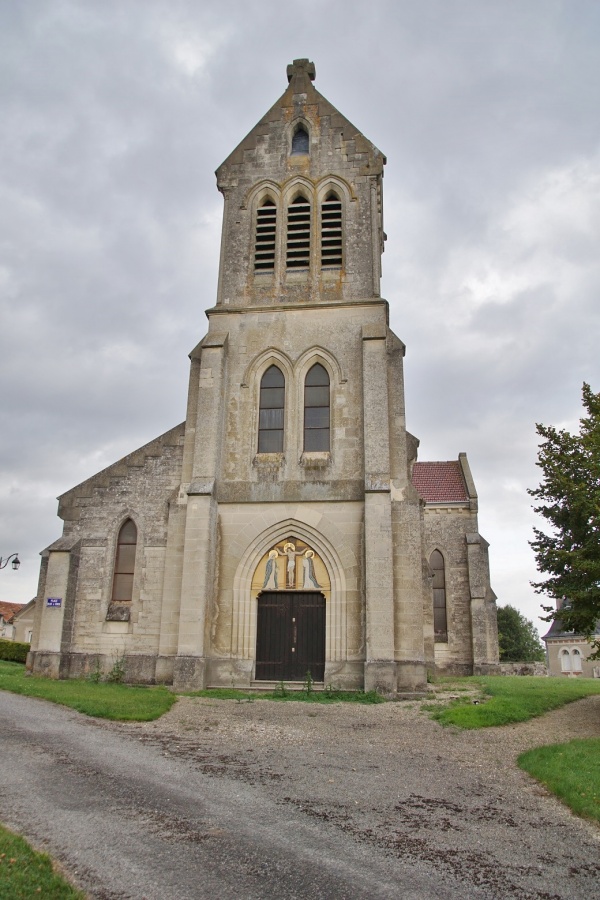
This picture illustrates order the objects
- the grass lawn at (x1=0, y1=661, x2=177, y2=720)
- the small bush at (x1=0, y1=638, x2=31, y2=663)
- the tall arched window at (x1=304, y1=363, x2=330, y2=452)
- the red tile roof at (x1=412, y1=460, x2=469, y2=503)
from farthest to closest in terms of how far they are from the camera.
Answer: the red tile roof at (x1=412, y1=460, x2=469, y2=503) < the small bush at (x1=0, y1=638, x2=31, y2=663) < the tall arched window at (x1=304, y1=363, x2=330, y2=452) < the grass lawn at (x1=0, y1=661, x2=177, y2=720)

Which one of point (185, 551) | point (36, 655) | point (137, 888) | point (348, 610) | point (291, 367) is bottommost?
point (137, 888)

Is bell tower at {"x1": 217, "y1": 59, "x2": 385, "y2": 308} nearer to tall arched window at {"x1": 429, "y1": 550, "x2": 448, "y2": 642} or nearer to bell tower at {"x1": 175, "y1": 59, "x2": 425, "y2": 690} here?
bell tower at {"x1": 175, "y1": 59, "x2": 425, "y2": 690}

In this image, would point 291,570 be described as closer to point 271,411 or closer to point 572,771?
point 271,411

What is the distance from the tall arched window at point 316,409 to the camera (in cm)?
2052

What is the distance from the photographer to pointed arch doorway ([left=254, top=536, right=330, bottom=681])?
18844 mm

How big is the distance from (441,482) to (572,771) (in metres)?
24.7

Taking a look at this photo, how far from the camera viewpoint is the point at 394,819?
7.05m

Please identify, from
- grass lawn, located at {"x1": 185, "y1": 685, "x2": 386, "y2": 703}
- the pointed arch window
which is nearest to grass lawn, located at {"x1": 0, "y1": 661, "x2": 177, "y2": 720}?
grass lawn, located at {"x1": 185, "y1": 685, "x2": 386, "y2": 703}

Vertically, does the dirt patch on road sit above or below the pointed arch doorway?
below

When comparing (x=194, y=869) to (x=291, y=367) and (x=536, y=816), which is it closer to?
(x=536, y=816)

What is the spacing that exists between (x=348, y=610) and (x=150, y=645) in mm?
5750

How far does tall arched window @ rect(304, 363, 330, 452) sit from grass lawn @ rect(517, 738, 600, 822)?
11.1 metres

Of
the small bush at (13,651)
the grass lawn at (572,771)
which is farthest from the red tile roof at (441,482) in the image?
the grass lawn at (572,771)

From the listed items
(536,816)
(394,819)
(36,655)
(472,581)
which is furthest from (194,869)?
(472,581)
